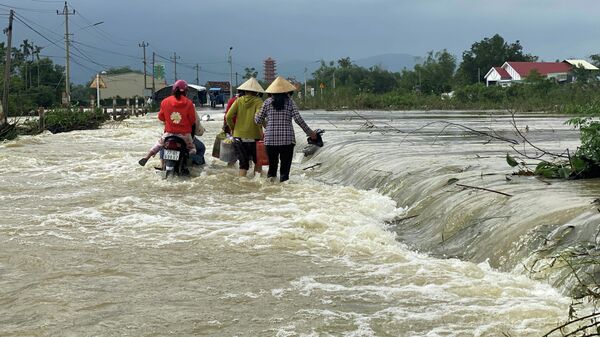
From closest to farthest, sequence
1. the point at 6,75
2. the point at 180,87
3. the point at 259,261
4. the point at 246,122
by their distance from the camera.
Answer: the point at 259,261 < the point at 180,87 < the point at 246,122 < the point at 6,75

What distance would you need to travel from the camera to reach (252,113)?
1142 centimetres

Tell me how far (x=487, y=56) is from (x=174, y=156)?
9417 cm

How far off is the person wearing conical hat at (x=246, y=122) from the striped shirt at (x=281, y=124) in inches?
A: 29.0

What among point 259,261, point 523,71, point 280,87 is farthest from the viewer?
point 523,71

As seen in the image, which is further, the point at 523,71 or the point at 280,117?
the point at 523,71

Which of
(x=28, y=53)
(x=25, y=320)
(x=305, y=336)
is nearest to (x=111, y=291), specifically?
(x=25, y=320)

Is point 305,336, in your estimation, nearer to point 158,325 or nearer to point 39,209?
point 158,325

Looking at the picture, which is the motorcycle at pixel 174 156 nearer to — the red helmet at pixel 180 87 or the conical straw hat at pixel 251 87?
the red helmet at pixel 180 87

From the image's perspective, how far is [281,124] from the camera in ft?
34.7

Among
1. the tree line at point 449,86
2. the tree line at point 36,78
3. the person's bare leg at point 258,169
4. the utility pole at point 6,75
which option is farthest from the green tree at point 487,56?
the person's bare leg at point 258,169

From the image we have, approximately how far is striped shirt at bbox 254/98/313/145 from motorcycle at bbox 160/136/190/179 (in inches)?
64.5

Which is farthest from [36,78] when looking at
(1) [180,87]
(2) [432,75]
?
(1) [180,87]

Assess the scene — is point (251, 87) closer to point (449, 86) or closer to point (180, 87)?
point (180, 87)

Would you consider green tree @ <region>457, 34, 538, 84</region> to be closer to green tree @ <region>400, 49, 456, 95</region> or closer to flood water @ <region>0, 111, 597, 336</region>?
green tree @ <region>400, 49, 456, 95</region>
